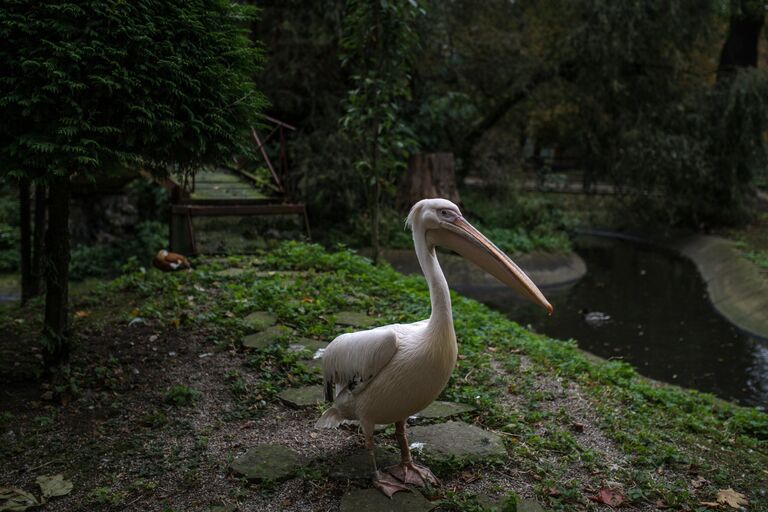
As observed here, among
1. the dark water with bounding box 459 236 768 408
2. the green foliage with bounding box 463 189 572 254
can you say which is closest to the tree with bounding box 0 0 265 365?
the dark water with bounding box 459 236 768 408

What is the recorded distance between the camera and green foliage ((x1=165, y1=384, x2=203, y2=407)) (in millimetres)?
4711

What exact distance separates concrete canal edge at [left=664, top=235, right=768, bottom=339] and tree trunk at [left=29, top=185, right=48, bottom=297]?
1068 cm

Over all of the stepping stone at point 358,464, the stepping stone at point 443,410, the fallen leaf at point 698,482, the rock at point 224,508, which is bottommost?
the fallen leaf at point 698,482

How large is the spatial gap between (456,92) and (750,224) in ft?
31.6

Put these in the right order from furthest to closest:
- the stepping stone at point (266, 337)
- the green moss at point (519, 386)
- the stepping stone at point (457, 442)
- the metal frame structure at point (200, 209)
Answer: the metal frame structure at point (200, 209) → the stepping stone at point (266, 337) → the green moss at point (519, 386) → the stepping stone at point (457, 442)

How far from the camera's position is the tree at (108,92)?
158 inches

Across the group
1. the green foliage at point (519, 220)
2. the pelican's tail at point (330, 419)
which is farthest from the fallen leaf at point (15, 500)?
the green foliage at point (519, 220)

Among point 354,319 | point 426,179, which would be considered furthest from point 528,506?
point 426,179

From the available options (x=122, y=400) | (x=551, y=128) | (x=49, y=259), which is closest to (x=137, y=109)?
(x=49, y=259)

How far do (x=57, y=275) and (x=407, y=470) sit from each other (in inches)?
118

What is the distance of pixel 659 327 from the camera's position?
11445 mm

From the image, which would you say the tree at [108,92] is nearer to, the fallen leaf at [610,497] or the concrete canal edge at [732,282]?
the fallen leaf at [610,497]

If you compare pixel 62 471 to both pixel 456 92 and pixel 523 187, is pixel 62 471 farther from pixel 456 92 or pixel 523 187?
pixel 523 187

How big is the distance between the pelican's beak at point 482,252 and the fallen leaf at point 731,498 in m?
1.64
